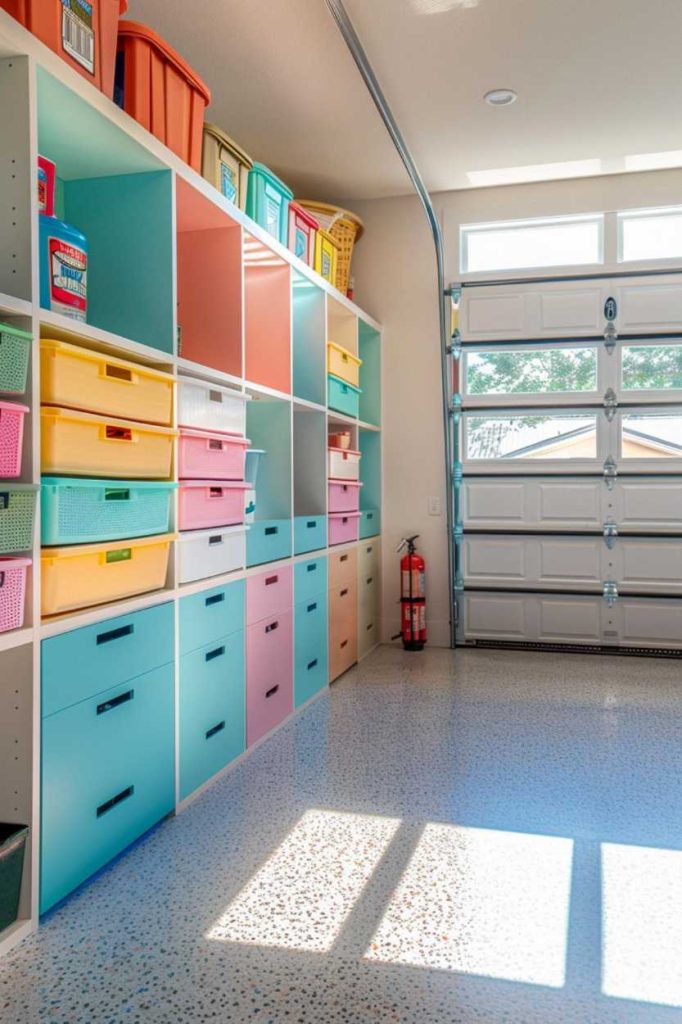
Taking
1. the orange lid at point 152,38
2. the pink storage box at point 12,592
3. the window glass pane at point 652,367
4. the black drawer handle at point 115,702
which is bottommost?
the black drawer handle at point 115,702

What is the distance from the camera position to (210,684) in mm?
2904

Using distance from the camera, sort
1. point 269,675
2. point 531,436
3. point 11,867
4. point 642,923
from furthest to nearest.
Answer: point 531,436
point 269,675
point 642,923
point 11,867

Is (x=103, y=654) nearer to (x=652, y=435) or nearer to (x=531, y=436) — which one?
(x=531, y=436)

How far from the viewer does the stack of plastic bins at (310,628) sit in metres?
3.88

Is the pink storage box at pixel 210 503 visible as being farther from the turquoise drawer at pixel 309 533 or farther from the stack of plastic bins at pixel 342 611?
the stack of plastic bins at pixel 342 611

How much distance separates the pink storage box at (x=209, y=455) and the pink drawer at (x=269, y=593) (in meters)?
0.48

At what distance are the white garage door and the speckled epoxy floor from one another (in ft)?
5.59

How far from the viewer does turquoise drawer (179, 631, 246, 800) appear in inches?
107

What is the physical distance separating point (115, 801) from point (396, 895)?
2.72 ft

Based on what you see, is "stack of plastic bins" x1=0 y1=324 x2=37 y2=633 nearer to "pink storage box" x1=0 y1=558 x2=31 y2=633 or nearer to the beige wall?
"pink storage box" x1=0 y1=558 x2=31 y2=633

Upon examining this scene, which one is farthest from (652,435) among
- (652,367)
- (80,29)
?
(80,29)

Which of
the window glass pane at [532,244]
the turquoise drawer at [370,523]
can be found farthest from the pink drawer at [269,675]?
the window glass pane at [532,244]

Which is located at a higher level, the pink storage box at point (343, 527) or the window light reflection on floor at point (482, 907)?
the pink storage box at point (343, 527)

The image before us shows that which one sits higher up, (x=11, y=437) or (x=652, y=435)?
(x=652, y=435)
